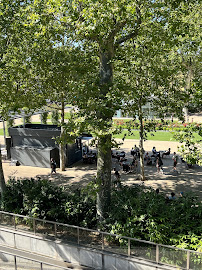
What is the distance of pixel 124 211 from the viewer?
9148 millimetres

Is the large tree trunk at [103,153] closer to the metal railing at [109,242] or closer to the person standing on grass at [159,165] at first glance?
the metal railing at [109,242]

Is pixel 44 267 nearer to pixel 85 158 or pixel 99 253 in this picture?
pixel 99 253

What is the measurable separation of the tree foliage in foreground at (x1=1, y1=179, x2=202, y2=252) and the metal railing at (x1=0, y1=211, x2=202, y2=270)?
0.26m

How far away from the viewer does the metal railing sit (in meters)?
7.34

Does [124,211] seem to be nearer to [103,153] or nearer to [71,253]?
[103,153]

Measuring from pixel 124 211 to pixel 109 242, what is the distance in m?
1.13

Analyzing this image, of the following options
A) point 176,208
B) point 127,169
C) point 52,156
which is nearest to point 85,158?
point 52,156

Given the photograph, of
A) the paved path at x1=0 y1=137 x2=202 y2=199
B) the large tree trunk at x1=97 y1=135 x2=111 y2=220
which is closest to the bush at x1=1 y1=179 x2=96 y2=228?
the large tree trunk at x1=97 y1=135 x2=111 y2=220

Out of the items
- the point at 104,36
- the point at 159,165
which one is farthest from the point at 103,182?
the point at 159,165

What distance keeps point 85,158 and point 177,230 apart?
38.8ft

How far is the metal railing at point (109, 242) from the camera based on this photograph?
24.1 feet

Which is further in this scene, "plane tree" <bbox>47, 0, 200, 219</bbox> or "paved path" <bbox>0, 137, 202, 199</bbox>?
"paved path" <bbox>0, 137, 202, 199</bbox>

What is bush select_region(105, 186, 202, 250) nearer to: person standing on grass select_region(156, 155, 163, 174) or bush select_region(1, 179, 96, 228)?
bush select_region(1, 179, 96, 228)

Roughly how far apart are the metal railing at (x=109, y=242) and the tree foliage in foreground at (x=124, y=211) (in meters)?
0.26
